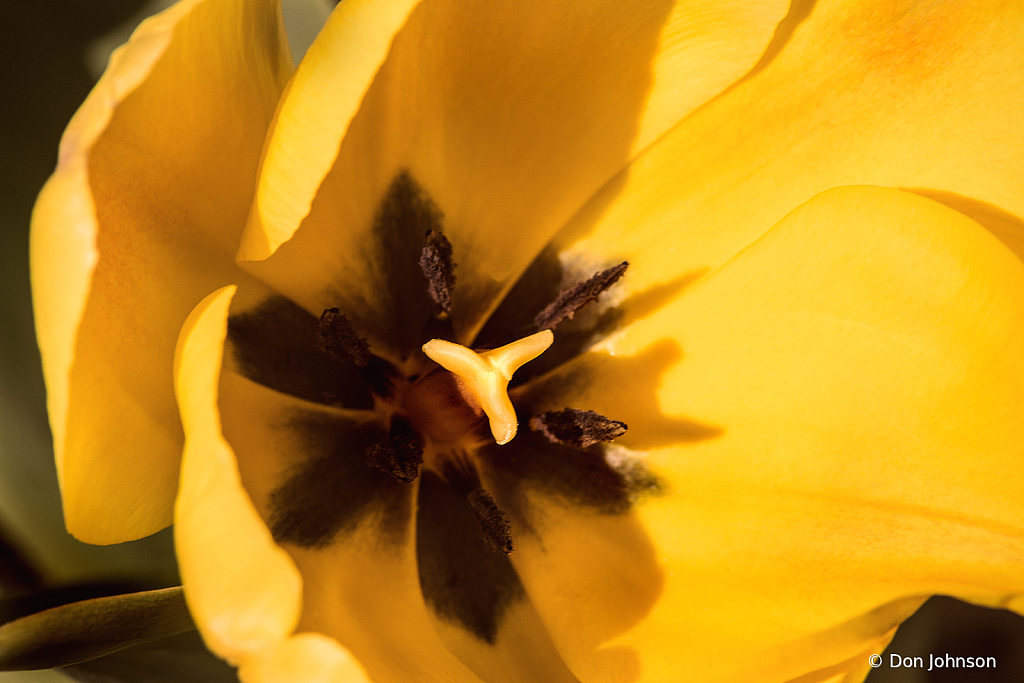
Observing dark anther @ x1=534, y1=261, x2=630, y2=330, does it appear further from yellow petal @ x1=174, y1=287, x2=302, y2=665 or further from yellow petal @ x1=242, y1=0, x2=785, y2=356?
yellow petal @ x1=174, y1=287, x2=302, y2=665

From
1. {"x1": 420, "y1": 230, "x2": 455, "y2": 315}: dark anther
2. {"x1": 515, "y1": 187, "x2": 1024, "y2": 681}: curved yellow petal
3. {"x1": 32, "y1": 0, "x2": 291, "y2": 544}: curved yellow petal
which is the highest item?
{"x1": 32, "y1": 0, "x2": 291, "y2": 544}: curved yellow petal

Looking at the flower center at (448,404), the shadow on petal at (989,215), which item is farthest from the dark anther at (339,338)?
the shadow on petal at (989,215)

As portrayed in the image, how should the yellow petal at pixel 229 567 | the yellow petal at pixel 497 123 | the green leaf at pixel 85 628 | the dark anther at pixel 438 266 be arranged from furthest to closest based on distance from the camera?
the dark anther at pixel 438 266
the yellow petal at pixel 497 123
the green leaf at pixel 85 628
the yellow petal at pixel 229 567

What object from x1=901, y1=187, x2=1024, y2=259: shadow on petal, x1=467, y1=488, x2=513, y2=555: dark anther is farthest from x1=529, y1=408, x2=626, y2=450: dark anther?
x1=901, y1=187, x2=1024, y2=259: shadow on petal

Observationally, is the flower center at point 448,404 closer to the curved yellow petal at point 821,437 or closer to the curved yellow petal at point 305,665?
the curved yellow petal at point 821,437

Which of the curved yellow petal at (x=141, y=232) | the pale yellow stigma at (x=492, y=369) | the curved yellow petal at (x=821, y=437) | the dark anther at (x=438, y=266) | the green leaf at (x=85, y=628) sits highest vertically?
the curved yellow petal at (x=141, y=232)

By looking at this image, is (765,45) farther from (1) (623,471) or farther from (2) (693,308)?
(1) (623,471)
